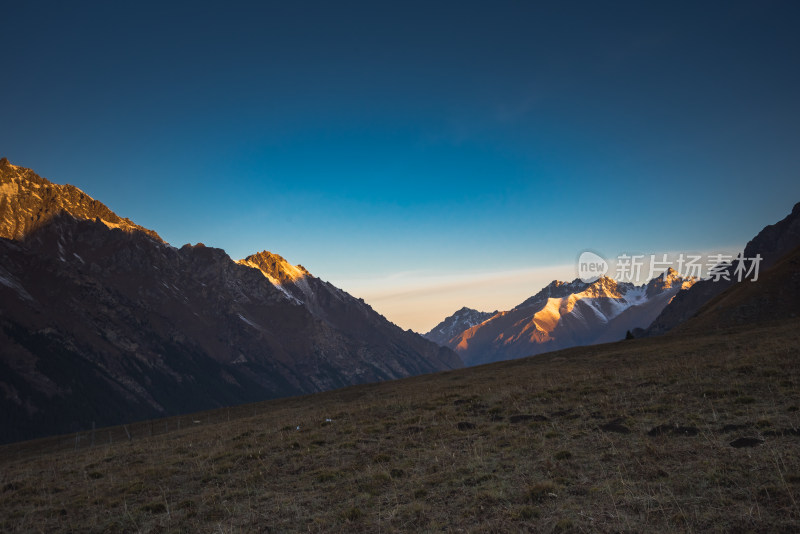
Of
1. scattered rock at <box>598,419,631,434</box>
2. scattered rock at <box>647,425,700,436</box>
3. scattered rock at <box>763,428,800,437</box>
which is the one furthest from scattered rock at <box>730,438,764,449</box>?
scattered rock at <box>598,419,631,434</box>

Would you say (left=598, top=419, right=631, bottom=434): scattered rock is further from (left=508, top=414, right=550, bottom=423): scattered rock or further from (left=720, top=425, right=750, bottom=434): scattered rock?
(left=508, top=414, right=550, bottom=423): scattered rock

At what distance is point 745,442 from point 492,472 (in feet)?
24.5

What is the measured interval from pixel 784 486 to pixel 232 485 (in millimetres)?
16116

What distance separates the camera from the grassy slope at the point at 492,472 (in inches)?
381

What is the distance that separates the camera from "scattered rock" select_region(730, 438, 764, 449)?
12.3m

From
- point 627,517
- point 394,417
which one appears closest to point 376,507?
point 627,517

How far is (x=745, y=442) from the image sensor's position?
12484 mm

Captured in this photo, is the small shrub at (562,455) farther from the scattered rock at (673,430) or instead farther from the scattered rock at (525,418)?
the scattered rock at (525,418)

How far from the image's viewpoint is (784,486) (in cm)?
920

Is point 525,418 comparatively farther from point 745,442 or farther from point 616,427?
point 745,442

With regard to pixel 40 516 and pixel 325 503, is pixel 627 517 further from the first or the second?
pixel 40 516

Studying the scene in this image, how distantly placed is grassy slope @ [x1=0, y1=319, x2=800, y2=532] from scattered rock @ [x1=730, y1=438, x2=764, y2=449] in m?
0.23

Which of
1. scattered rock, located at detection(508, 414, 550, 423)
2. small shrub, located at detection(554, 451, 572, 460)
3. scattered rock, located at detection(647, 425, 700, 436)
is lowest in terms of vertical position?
scattered rock, located at detection(508, 414, 550, 423)

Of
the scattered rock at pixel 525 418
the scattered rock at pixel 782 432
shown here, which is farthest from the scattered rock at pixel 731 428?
the scattered rock at pixel 525 418
